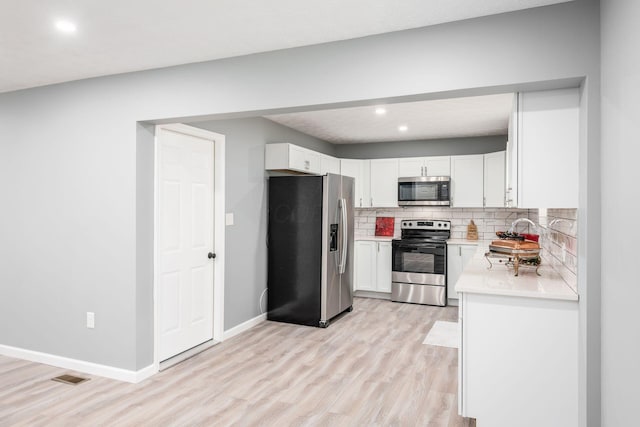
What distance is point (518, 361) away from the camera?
92.9 inches

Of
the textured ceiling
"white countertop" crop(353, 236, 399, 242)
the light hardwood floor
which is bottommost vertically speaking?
the light hardwood floor

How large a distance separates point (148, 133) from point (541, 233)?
404 centimetres

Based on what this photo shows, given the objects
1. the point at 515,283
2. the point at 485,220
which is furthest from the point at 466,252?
the point at 515,283

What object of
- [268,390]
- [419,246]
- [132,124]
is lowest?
[268,390]

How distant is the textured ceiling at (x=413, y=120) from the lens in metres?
4.29

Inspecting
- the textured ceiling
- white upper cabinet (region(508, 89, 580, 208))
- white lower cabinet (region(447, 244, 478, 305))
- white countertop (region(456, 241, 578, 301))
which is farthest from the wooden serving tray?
white lower cabinet (region(447, 244, 478, 305))

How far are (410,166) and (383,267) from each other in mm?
1548

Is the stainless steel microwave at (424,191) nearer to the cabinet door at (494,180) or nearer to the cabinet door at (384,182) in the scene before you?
the cabinet door at (384,182)

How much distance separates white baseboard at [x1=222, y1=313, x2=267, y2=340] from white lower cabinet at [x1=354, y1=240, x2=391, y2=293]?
1869 mm

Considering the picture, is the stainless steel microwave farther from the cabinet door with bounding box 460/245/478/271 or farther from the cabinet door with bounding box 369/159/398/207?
the cabinet door with bounding box 460/245/478/271

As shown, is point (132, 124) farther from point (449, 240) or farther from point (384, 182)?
point (449, 240)

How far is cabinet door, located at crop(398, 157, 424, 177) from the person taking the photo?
20.4 ft

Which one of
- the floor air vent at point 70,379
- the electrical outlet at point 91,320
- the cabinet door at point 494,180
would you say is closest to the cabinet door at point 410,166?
the cabinet door at point 494,180

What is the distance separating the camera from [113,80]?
3307 millimetres
